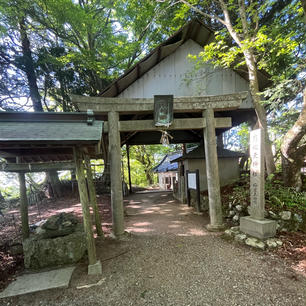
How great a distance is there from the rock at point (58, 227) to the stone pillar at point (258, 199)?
4471mm

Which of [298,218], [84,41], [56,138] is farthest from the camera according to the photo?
[84,41]

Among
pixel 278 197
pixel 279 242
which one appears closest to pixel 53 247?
pixel 279 242

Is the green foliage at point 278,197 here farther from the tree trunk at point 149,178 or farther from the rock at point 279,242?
the tree trunk at point 149,178

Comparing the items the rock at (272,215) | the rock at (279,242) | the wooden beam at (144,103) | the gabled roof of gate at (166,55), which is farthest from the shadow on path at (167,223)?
the gabled roof of gate at (166,55)

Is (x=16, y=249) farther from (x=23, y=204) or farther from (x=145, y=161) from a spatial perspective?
(x=145, y=161)

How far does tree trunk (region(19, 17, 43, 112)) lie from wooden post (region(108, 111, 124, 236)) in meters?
9.60

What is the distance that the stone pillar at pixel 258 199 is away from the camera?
3900 mm

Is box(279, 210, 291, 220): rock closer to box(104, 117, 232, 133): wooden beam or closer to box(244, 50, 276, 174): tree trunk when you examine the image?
box(244, 50, 276, 174): tree trunk

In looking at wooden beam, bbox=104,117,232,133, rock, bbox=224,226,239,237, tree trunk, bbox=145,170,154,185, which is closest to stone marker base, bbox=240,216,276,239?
rock, bbox=224,226,239,237

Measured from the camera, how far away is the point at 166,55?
6012mm

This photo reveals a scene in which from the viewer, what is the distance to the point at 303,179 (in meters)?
5.55

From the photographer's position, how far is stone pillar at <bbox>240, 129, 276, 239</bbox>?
3900 millimetres

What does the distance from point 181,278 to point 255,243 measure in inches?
84.4

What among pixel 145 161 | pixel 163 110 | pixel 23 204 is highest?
pixel 163 110
